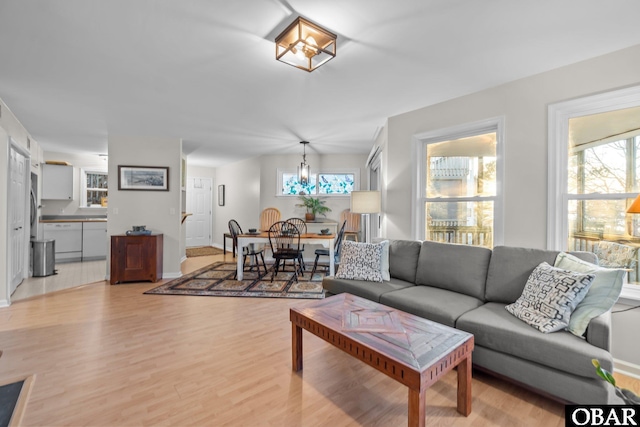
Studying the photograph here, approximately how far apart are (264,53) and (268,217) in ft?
14.6

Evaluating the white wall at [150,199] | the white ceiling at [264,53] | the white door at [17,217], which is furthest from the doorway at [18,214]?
the white wall at [150,199]

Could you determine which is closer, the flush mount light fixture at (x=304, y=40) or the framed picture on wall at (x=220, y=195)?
the flush mount light fixture at (x=304, y=40)

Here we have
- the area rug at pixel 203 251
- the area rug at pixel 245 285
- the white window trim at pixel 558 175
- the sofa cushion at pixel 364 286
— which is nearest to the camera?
the white window trim at pixel 558 175

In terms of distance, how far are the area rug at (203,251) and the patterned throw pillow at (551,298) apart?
6.43 metres

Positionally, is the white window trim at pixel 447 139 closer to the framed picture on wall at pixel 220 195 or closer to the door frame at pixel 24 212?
the door frame at pixel 24 212

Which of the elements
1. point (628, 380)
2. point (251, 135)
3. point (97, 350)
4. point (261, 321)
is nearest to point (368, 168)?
point (251, 135)

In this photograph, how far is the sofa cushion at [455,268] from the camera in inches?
99.1

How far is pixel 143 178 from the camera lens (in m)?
4.82

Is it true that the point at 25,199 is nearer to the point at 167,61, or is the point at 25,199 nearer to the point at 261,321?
the point at 167,61

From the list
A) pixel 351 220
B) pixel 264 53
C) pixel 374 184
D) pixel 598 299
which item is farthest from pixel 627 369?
pixel 351 220

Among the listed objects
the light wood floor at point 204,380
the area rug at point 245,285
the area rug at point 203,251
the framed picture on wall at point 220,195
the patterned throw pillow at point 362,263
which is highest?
the framed picture on wall at point 220,195

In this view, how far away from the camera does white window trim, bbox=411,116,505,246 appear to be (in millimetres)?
2873

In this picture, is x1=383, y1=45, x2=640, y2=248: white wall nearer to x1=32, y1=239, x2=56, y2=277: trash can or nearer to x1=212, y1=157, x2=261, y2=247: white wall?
x1=212, y1=157, x2=261, y2=247: white wall

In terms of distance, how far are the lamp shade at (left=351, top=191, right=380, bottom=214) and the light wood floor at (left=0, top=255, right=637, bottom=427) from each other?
178 centimetres
